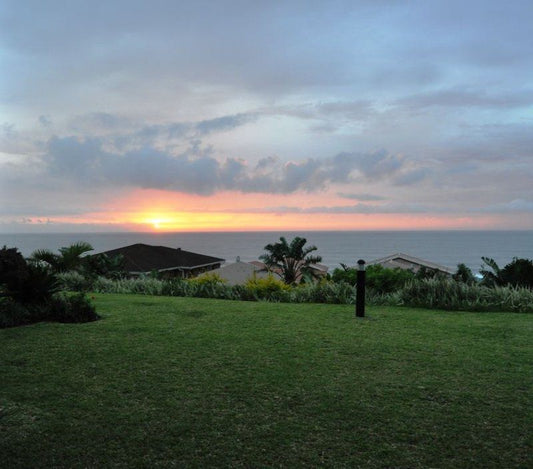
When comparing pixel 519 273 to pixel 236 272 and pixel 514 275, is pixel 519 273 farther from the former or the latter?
pixel 236 272

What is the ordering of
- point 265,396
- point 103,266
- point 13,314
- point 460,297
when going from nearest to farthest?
point 265,396 → point 13,314 → point 460,297 → point 103,266

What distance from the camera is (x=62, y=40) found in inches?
403

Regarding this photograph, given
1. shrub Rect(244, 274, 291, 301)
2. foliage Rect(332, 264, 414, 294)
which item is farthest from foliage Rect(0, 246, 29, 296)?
foliage Rect(332, 264, 414, 294)

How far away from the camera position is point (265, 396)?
3824 mm

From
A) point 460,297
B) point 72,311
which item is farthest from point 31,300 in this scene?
point 460,297

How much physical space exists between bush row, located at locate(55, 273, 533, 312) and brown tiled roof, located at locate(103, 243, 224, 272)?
1408 cm

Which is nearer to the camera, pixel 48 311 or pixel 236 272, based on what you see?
pixel 48 311

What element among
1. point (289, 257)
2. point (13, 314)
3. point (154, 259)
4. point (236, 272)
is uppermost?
point (289, 257)

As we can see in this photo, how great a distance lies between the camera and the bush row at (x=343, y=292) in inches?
358

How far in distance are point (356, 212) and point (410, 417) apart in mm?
63089

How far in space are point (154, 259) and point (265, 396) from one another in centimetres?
2768

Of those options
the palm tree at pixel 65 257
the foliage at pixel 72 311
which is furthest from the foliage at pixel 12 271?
the palm tree at pixel 65 257

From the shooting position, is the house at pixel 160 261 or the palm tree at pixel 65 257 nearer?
the palm tree at pixel 65 257

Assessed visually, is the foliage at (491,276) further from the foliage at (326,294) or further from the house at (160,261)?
the house at (160,261)
